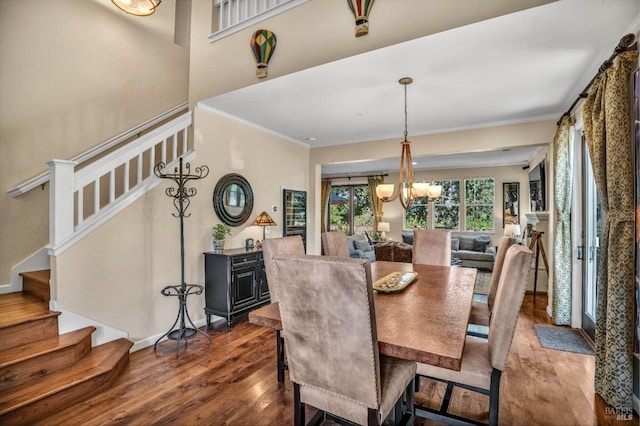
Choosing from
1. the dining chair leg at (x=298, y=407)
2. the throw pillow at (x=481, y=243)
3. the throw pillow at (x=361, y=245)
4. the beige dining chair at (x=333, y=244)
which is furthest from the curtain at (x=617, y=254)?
the throw pillow at (x=481, y=243)

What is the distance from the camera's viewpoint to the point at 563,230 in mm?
3787

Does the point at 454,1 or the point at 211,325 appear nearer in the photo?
the point at 454,1

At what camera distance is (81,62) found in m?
3.61

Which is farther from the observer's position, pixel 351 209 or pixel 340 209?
pixel 340 209

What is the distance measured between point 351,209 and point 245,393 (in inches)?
334

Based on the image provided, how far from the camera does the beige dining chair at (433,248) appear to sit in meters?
3.51

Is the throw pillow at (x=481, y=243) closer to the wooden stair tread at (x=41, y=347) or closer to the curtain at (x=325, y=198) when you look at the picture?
the curtain at (x=325, y=198)

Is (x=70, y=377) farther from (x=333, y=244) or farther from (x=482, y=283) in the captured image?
(x=482, y=283)

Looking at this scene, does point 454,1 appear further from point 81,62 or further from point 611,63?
point 81,62

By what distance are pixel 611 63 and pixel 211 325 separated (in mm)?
4565

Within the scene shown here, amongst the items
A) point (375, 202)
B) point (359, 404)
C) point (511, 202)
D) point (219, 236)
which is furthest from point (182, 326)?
point (511, 202)

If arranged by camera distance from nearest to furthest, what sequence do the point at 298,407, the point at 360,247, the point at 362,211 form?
the point at 298,407 < the point at 360,247 < the point at 362,211

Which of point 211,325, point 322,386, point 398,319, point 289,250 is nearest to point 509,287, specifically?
point 398,319

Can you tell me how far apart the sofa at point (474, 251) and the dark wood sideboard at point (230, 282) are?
16.6 ft
